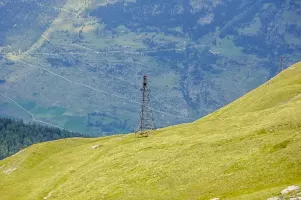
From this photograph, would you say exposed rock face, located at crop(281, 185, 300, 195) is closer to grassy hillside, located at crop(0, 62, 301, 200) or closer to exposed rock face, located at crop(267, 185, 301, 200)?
exposed rock face, located at crop(267, 185, 301, 200)

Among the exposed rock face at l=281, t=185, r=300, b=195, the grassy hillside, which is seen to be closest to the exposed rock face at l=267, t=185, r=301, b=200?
the exposed rock face at l=281, t=185, r=300, b=195

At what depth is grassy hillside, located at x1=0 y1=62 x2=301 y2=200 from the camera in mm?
70438

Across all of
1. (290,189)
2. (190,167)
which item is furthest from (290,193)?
(190,167)

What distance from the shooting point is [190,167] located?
82.4 meters

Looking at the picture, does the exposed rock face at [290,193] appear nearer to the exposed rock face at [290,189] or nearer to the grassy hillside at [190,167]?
the exposed rock face at [290,189]

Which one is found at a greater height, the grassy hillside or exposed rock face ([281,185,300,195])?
the grassy hillside

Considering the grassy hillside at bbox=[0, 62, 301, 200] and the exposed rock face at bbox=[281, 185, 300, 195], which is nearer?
the exposed rock face at bbox=[281, 185, 300, 195]

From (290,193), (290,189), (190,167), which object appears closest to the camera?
(290,193)

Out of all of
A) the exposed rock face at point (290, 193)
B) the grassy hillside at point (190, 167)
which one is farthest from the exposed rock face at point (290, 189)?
the grassy hillside at point (190, 167)

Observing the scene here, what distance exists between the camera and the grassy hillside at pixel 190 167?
70.4m

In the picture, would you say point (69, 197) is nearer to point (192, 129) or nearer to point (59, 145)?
point (192, 129)

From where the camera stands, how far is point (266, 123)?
92.6m

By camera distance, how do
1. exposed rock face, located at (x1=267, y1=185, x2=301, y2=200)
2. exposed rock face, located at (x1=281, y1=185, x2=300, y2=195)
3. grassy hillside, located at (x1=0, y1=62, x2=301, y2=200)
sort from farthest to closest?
grassy hillside, located at (x1=0, y1=62, x2=301, y2=200), exposed rock face, located at (x1=281, y1=185, x2=300, y2=195), exposed rock face, located at (x1=267, y1=185, x2=301, y2=200)

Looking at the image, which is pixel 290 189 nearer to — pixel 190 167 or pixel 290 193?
pixel 290 193
